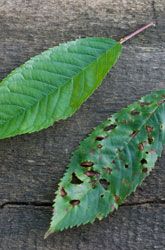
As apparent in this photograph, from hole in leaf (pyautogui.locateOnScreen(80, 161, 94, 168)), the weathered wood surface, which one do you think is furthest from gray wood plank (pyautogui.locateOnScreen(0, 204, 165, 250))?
hole in leaf (pyautogui.locateOnScreen(80, 161, 94, 168))

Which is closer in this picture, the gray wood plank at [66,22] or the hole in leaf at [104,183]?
the hole in leaf at [104,183]

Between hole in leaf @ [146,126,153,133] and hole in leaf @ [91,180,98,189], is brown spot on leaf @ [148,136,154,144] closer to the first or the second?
hole in leaf @ [146,126,153,133]

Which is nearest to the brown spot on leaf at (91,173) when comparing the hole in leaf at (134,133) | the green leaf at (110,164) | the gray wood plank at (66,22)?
the green leaf at (110,164)

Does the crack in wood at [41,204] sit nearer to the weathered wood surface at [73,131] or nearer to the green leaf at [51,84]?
the weathered wood surface at [73,131]

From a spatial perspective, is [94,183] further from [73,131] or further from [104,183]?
[73,131]

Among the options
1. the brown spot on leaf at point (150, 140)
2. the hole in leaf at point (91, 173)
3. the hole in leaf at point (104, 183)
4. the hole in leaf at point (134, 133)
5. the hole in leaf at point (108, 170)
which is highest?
the hole in leaf at point (134, 133)

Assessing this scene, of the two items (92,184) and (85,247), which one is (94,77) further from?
(85,247)

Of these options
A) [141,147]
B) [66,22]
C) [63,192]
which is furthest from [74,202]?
[66,22]
